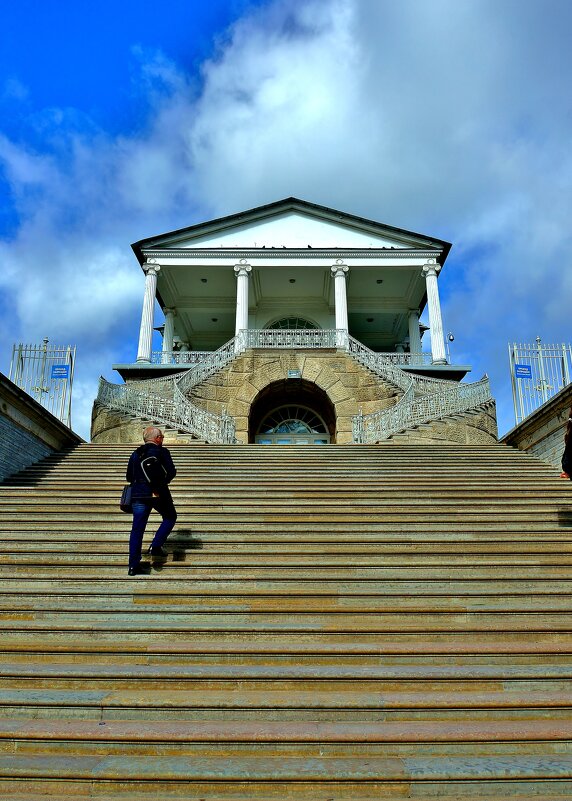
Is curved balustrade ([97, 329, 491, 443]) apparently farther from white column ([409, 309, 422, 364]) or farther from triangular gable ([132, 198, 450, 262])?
white column ([409, 309, 422, 364])

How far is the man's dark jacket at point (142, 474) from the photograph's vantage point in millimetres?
6070

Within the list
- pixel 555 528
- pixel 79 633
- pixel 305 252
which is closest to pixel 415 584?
pixel 555 528

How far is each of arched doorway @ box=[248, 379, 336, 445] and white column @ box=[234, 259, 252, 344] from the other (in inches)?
208

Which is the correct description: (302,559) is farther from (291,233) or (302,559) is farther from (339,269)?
(291,233)

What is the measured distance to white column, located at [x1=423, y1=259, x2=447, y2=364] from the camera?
24228 mm

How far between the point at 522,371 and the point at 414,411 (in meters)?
4.04

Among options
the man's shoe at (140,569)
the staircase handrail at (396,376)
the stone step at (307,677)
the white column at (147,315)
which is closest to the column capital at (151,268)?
the white column at (147,315)

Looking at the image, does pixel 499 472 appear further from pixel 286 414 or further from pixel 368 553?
pixel 286 414

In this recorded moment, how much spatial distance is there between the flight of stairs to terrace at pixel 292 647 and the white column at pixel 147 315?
1572 centimetres

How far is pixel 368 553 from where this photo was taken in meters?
6.44

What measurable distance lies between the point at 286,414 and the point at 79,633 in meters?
15.8

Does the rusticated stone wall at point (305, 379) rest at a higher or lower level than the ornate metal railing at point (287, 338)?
lower

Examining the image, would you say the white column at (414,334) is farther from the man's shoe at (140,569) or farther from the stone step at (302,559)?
the man's shoe at (140,569)

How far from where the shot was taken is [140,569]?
6.02 meters
